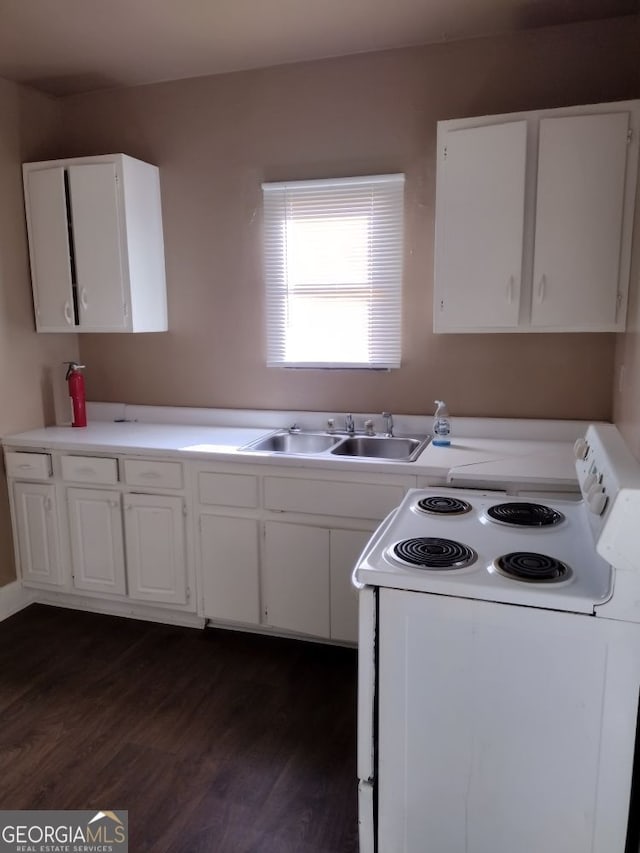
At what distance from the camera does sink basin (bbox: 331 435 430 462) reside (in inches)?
118

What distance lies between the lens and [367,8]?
248 centimetres

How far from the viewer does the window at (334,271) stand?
3020 mm

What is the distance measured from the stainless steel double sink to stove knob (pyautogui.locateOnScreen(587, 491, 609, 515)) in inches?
52.3

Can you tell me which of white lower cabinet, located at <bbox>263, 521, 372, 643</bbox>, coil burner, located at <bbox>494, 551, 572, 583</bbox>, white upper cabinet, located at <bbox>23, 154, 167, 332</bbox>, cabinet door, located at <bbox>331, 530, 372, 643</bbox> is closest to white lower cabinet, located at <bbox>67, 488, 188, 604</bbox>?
white lower cabinet, located at <bbox>263, 521, 372, 643</bbox>

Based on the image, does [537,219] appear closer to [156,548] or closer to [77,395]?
[156,548]

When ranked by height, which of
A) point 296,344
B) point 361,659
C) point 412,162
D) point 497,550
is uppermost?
point 412,162

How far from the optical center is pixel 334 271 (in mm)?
3123

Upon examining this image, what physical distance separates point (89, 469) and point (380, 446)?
4.65 ft

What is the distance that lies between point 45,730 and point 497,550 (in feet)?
5.96

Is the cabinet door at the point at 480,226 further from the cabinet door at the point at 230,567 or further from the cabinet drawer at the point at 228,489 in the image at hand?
the cabinet door at the point at 230,567

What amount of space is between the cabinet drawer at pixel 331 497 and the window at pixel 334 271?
777 mm

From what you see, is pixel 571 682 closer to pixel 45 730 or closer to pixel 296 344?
pixel 45 730

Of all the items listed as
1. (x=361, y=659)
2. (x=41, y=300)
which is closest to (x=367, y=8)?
(x=41, y=300)

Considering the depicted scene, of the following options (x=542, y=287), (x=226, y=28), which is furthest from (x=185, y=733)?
(x=226, y=28)
